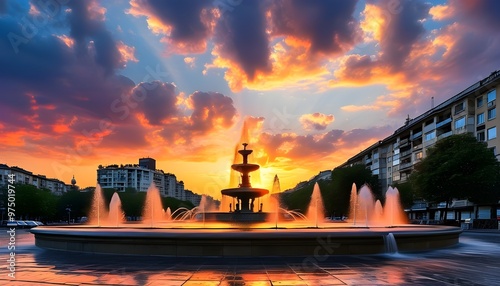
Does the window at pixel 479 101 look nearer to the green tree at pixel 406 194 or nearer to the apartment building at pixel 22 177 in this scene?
the green tree at pixel 406 194

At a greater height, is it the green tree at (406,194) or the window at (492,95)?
the window at (492,95)

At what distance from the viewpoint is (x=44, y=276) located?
35.3 feet

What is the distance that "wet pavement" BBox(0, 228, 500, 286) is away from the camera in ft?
32.9

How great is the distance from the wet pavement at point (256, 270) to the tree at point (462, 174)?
39.4 metres

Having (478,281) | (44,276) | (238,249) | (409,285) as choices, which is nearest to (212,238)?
(238,249)

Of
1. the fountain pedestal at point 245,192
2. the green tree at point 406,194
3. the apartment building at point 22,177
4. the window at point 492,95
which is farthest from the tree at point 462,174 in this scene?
the apartment building at point 22,177

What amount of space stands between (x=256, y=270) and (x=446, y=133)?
70528mm

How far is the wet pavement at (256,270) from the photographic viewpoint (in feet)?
Answer: 32.9

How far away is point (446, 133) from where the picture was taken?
73.4m

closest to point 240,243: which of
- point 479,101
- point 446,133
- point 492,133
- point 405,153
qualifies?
point 492,133

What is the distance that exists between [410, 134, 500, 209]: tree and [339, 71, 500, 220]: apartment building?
310 inches

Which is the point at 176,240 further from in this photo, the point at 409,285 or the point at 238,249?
the point at 409,285

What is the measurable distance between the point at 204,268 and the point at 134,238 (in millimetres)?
3840

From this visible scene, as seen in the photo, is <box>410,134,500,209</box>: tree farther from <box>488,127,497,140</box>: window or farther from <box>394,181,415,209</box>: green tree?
<box>394,181,415,209</box>: green tree
